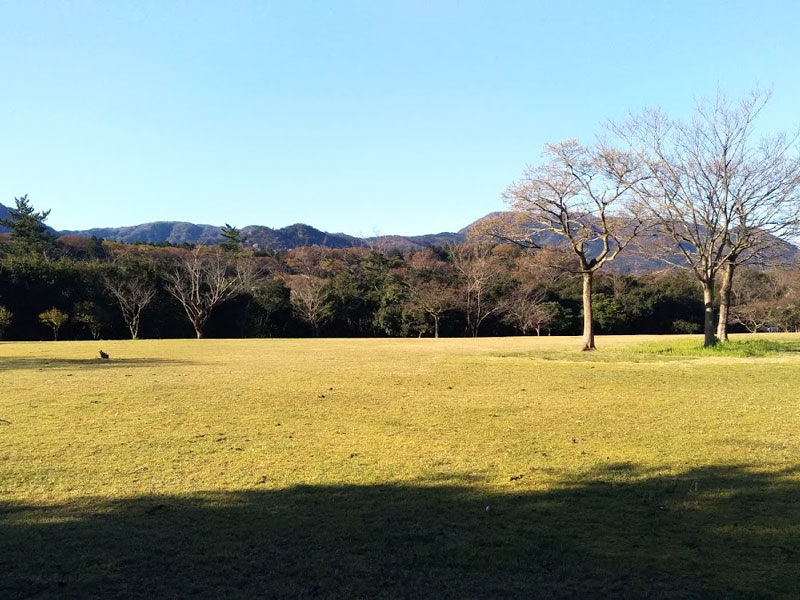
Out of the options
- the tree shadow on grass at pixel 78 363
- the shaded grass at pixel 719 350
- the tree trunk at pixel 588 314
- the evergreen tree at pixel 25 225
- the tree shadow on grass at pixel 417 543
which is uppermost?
the evergreen tree at pixel 25 225

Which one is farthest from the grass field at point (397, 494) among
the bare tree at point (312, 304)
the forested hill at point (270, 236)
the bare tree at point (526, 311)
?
the forested hill at point (270, 236)

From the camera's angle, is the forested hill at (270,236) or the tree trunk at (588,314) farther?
the forested hill at (270,236)

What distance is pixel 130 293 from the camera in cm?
3788

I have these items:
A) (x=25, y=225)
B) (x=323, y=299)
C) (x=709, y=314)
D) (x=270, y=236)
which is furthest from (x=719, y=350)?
(x=270, y=236)

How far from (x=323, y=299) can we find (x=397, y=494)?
38760 millimetres

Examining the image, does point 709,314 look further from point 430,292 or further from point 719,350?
point 430,292

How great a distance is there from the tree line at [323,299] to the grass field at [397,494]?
29.7 metres

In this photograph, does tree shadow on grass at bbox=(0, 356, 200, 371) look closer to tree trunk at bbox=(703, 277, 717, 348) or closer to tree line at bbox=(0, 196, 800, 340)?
tree trunk at bbox=(703, 277, 717, 348)

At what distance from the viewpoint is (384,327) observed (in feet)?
144

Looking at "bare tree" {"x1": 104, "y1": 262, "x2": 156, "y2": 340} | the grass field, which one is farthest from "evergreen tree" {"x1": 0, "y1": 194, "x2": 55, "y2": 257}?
the grass field

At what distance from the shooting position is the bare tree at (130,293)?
1476 inches

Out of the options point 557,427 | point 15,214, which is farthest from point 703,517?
point 15,214

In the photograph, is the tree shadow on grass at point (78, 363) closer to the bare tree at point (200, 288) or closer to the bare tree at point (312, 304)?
the bare tree at point (200, 288)

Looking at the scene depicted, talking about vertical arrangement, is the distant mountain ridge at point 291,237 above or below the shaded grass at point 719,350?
above
